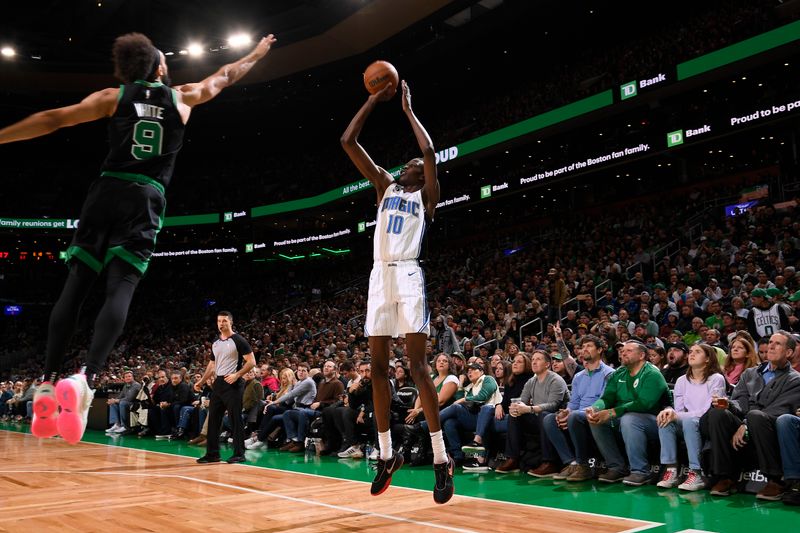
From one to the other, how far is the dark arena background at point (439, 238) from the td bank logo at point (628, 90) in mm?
50

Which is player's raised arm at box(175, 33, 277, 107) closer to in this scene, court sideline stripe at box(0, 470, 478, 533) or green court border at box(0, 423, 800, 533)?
court sideline stripe at box(0, 470, 478, 533)

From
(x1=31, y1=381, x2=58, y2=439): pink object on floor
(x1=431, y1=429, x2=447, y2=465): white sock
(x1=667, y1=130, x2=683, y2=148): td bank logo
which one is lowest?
(x1=431, y1=429, x2=447, y2=465): white sock

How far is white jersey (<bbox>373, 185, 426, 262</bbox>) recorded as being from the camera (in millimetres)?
4398

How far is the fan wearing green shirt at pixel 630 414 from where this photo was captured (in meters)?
6.11

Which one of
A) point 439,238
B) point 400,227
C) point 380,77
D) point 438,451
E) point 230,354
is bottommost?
point 438,451

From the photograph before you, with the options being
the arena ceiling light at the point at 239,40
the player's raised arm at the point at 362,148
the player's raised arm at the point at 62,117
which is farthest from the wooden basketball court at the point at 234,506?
the arena ceiling light at the point at 239,40

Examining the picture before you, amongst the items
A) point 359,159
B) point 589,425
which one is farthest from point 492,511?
point 359,159

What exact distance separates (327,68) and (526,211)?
893cm

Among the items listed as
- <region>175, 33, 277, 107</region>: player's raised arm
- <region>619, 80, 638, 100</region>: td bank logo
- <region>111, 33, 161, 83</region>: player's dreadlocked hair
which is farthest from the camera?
<region>619, 80, 638, 100</region>: td bank logo

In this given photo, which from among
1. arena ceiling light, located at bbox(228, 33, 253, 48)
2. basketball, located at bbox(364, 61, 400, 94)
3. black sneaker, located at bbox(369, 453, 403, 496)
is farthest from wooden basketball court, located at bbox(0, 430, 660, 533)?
arena ceiling light, located at bbox(228, 33, 253, 48)

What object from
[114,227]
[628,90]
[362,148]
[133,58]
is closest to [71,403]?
[114,227]

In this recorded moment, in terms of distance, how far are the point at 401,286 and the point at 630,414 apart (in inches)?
123

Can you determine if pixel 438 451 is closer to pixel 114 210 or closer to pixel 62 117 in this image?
pixel 114 210

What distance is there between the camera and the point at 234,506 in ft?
16.6
